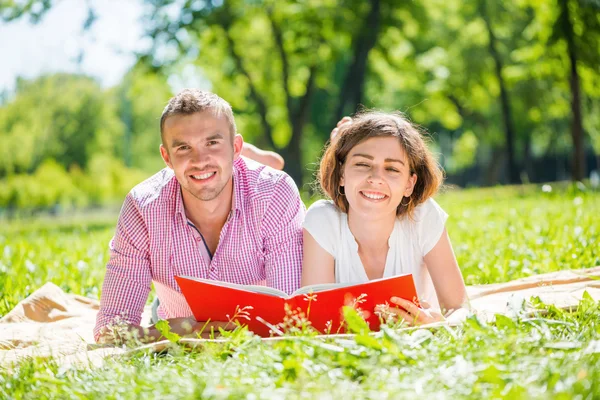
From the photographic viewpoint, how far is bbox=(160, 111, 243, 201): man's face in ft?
12.4

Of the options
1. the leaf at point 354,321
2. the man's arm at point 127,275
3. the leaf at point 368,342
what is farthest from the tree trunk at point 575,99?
the leaf at point 368,342

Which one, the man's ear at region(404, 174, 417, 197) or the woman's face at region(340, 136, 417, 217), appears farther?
the man's ear at region(404, 174, 417, 197)

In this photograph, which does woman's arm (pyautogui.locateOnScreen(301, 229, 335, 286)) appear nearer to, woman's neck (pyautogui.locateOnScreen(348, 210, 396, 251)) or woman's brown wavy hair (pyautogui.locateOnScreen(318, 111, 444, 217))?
woman's neck (pyautogui.locateOnScreen(348, 210, 396, 251))

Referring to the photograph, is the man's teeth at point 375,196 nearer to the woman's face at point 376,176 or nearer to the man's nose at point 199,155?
the woman's face at point 376,176

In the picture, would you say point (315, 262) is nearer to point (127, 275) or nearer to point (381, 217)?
point (381, 217)

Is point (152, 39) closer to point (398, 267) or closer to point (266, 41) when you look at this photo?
point (266, 41)

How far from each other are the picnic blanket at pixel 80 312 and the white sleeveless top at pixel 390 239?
459 millimetres

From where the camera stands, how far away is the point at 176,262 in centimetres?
394

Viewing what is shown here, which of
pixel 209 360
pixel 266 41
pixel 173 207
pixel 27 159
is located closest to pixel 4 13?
pixel 266 41

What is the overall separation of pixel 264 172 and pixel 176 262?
2.52ft

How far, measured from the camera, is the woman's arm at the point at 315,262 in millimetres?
3863

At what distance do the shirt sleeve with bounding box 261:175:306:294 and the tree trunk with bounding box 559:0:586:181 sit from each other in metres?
13.2

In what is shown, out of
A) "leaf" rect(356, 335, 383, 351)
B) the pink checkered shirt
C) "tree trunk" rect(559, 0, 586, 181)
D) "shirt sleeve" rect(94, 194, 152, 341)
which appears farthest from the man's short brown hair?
"tree trunk" rect(559, 0, 586, 181)

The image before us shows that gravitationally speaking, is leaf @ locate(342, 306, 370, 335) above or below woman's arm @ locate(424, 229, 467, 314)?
above
